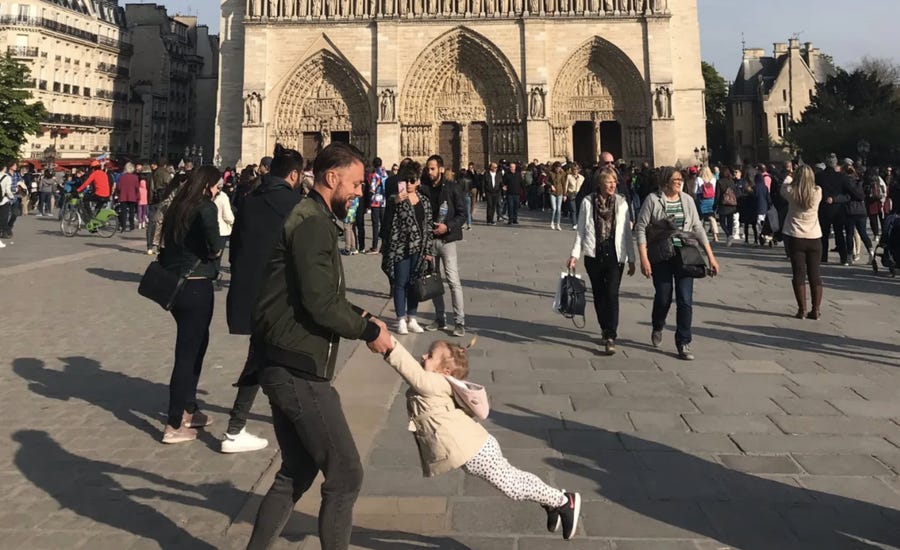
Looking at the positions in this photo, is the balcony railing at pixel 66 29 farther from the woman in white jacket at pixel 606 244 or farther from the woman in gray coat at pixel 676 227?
the woman in gray coat at pixel 676 227

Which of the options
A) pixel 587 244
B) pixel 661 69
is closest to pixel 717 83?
pixel 661 69

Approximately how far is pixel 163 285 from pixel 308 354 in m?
2.03

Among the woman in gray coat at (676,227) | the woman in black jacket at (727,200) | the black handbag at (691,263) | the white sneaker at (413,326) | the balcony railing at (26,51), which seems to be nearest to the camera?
the black handbag at (691,263)

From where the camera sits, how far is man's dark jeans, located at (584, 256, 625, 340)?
6184mm

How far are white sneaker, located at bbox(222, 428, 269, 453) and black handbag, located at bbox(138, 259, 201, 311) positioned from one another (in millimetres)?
833

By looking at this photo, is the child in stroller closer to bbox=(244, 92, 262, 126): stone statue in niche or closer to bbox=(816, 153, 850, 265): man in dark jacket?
bbox=(816, 153, 850, 265): man in dark jacket

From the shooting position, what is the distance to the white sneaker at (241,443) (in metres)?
3.96

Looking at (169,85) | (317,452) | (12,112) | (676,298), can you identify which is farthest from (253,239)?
(169,85)

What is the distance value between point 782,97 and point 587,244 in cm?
4908

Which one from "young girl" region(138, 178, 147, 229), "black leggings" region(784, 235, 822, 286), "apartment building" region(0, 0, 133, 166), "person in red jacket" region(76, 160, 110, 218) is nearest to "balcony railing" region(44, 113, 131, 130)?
"apartment building" region(0, 0, 133, 166)

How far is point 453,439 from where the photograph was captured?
8.98ft

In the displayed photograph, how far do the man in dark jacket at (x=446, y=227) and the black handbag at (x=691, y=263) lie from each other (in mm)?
2097

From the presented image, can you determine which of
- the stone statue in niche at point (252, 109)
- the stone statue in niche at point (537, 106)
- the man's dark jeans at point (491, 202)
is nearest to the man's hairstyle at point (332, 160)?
the man's dark jeans at point (491, 202)

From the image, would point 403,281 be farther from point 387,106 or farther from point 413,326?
point 387,106
